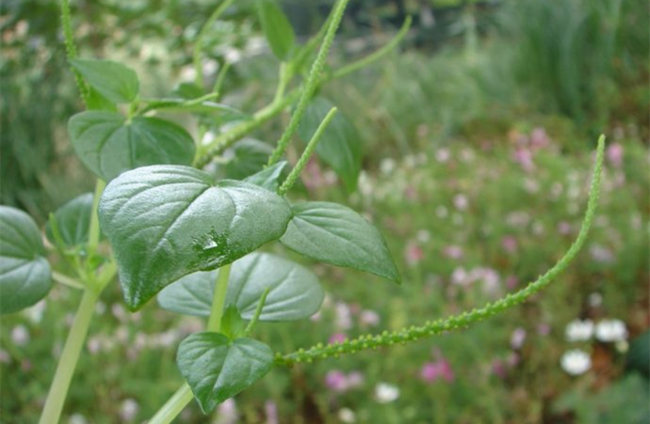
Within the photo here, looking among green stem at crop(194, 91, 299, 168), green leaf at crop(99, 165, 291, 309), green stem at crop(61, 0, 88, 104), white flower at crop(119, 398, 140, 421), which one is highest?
green stem at crop(61, 0, 88, 104)

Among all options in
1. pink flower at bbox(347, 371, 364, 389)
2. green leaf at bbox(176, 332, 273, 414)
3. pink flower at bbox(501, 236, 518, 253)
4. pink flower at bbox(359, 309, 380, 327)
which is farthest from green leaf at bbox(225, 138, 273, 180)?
pink flower at bbox(501, 236, 518, 253)

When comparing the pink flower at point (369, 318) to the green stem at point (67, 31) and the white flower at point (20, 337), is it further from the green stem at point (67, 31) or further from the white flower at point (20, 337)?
the green stem at point (67, 31)

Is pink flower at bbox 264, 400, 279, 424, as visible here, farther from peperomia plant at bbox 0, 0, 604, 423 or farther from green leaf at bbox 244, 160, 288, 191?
green leaf at bbox 244, 160, 288, 191

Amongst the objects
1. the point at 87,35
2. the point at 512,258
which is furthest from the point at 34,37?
the point at 512,258

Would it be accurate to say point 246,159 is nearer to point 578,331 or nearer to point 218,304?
point 218,304

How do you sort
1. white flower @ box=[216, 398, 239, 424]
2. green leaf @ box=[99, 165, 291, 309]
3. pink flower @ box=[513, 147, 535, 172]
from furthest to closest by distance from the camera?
pink flower @ box=[513, 147, 535, 172]
white flower @ box=[216, 398, 239, 424]
green leaf @ box=[99, 165, 291, 309]

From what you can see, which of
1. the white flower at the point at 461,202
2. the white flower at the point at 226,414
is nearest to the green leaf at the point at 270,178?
the white flower at the point at 226,414
